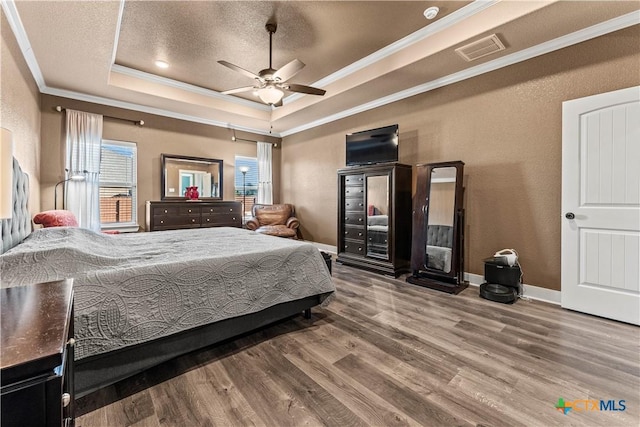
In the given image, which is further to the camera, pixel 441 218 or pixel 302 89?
pixel 441 218

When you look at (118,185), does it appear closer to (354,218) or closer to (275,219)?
(275,219)

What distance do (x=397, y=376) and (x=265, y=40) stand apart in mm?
3785

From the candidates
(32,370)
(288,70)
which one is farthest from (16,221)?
(288,70)

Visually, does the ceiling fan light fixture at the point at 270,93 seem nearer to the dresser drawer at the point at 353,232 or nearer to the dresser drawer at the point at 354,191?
the dresser drawer at the point at 354,191

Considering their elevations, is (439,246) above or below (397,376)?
above

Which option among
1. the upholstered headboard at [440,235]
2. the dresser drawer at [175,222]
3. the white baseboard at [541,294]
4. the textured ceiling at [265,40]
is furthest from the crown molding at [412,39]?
the dresser drawer at [175,222]

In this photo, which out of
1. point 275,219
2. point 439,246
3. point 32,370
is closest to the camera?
point 32,370

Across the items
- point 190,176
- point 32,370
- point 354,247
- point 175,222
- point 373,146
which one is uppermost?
point 373,146

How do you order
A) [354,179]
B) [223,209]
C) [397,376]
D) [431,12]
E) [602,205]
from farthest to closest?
[223,209]
[354,179]
[431,12]
[602,205]
[397,376]

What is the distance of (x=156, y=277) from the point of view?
1701mm

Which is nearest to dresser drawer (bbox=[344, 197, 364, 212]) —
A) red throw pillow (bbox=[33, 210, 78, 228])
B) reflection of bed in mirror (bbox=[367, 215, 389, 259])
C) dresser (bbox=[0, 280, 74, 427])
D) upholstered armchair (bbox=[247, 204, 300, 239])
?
reflection of bed in mirror (bbox=[367, 215, 389, 259])

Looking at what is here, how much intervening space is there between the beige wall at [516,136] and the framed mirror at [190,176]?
→ 371 cm

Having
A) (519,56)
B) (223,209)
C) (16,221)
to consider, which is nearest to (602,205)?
(519,56)

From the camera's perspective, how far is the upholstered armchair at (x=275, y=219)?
5.81m
